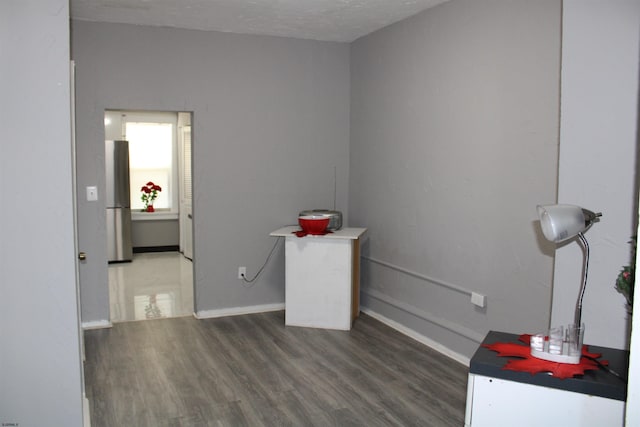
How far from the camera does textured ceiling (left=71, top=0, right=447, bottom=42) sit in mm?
3949

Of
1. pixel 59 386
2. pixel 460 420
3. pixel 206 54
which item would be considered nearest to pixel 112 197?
pixel 206 54

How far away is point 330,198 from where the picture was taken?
210 inches

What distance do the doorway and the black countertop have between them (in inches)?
203

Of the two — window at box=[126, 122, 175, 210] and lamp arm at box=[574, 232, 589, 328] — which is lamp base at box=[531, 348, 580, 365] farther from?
window at box=[126, 122, 175, 210]

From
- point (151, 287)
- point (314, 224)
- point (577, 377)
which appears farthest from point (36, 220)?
point (151, 287)

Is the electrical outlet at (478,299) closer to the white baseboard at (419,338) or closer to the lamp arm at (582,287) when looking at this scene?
the white baseboard at (419,338)

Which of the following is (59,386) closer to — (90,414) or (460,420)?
(90,414)

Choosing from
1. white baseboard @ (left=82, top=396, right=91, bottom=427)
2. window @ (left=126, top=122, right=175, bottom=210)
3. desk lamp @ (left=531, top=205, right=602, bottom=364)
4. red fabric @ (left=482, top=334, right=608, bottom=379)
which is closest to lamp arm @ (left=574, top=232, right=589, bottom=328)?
desk lamp @ (left=531, top=205, right=602, bottom=364)

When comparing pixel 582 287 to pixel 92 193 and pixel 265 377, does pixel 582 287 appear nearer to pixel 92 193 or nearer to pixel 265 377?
pixel 265 377

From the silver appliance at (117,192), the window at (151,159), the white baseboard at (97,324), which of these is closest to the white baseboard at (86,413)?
the white baseboard at (97,324)

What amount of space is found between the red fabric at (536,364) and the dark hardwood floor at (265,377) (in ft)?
3.59

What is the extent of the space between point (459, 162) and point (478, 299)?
0.93 metres

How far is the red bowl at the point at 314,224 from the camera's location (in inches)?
179

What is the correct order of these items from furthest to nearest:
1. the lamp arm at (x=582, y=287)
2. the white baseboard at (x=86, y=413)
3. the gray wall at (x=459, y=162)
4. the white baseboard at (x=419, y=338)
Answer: the white baseboard at (x=419, y=338), the gray wall at (x=459, y=162), the white baseboard at (x=86, y=413), the lamp arm at (x=582, y=287)
